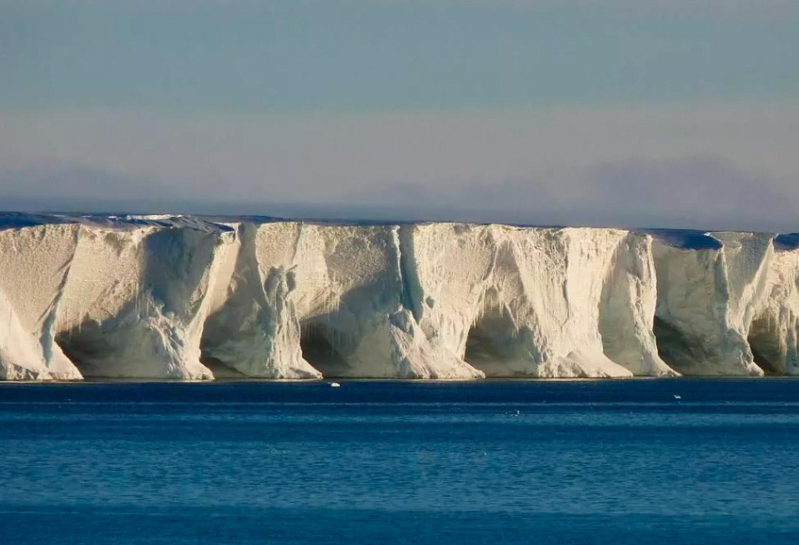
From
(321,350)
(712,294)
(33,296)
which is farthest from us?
(712,294)

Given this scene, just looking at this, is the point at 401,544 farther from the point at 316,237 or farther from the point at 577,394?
the point at 577,394

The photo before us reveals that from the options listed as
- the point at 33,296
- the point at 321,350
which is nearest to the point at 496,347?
the point at 321,350

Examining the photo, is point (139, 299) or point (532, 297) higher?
point (532, 297)

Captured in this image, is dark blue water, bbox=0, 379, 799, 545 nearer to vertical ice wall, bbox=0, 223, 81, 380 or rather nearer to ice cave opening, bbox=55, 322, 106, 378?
ice cave opening, bbox=55, 322, 106, 378

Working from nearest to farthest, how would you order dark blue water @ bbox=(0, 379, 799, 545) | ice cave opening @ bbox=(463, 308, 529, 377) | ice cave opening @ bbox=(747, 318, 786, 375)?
dark blue water @ bbox=(0, 379, 799, 545), ice cave opening @ bbox=(463, 308, 529, 377), ice cave opening @ bbox=(747, 318, 786, 375)

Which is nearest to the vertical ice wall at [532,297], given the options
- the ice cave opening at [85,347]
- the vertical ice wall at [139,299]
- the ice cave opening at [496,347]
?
the ice cave opening at [496,347]

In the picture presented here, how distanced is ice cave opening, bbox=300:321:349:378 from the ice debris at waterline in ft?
0.24

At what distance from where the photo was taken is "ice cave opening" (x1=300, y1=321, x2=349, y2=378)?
55938 mm

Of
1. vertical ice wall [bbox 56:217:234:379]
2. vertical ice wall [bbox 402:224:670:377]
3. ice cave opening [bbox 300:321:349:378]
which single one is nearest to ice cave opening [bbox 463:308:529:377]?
vertical ice wall [bbox 402:224:670:377]

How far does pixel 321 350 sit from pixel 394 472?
88.4ft

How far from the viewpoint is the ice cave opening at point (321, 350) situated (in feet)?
184

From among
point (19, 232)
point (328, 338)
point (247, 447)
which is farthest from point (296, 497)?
point (328, 338)

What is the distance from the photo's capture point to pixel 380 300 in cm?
5509

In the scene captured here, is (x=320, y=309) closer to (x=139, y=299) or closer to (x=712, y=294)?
(x=139, y=299)
